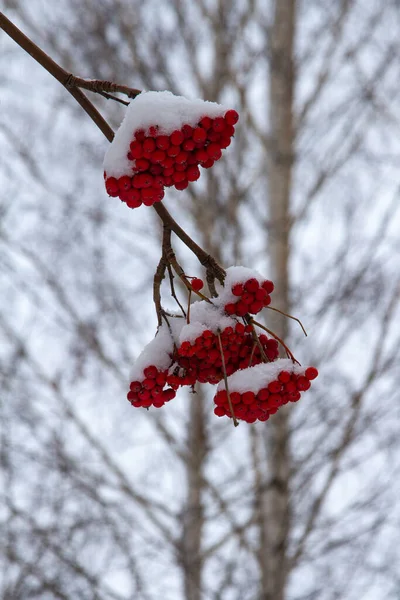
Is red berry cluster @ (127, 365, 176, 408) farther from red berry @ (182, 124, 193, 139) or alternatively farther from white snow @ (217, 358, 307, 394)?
red berry @ (182, 124, 193, 139)

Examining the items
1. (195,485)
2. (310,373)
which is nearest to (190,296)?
(310,373)

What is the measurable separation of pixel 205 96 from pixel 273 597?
347cm

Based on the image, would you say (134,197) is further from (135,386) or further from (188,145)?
(135,386)

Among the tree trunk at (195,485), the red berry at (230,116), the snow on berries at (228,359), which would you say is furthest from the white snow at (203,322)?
the tree trunk at (195,485)

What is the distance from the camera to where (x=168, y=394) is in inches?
47.4

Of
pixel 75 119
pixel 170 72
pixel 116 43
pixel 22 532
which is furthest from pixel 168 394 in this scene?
pixel 75 119

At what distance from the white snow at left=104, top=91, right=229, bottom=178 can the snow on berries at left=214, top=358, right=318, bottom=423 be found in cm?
42

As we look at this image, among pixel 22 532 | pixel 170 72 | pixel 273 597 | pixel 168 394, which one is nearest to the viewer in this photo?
pixel 168 394

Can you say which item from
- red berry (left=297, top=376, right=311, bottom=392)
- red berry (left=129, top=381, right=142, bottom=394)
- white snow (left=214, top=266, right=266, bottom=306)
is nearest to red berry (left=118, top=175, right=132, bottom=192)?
white snow (left=214, top=266, right=266, bottom=306)

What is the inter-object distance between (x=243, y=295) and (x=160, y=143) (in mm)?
303

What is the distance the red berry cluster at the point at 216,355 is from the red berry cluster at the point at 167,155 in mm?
262

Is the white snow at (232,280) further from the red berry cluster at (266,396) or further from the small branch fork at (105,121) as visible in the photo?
the red berry cluster at (266,396)

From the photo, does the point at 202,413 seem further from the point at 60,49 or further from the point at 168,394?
the point at 168,394

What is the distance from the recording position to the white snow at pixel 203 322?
1084mm
